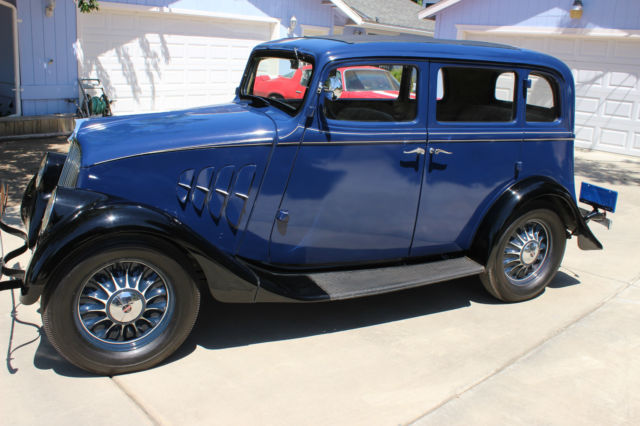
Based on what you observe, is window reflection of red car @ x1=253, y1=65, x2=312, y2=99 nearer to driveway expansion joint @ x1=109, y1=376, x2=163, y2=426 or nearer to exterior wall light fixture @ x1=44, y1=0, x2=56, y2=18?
driveway expansion joint @ x1=109, y1=376, x2=163, y2=426

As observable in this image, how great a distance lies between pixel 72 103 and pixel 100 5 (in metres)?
1.95

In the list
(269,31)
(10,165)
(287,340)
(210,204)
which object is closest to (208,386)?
(287,340)

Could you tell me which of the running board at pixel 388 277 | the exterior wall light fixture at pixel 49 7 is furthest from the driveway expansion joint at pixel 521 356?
the exterior wall light fixture at pixel 49 7

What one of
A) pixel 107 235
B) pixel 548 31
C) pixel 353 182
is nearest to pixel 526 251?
pixel 353 182

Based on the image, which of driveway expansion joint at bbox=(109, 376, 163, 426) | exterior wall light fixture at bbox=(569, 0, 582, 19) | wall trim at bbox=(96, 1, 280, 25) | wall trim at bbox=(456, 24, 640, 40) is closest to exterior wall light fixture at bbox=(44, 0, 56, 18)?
wall trim at bbox=(96, 1, 280, 25)

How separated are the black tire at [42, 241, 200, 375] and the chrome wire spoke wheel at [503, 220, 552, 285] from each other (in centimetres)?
252

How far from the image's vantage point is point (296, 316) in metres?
4.34

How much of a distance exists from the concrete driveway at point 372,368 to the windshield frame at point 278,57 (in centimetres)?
152

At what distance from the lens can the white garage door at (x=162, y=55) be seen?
1160 cm

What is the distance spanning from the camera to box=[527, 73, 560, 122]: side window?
4.75 metres

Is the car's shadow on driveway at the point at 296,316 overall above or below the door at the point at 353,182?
below

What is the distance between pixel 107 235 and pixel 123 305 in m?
0.46

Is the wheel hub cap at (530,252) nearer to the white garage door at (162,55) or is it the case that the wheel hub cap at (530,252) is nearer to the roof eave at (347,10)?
the white garage door at (162,55)

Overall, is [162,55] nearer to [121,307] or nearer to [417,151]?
[417,151]
